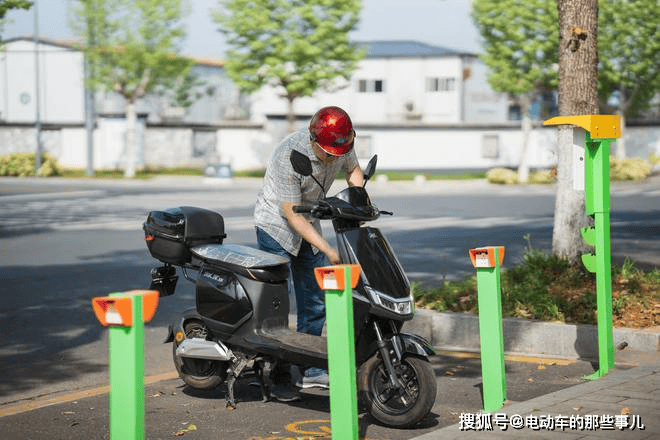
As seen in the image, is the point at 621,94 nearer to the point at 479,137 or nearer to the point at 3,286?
the point at 479,137

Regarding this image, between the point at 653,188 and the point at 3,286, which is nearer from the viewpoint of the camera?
the point at 3,286

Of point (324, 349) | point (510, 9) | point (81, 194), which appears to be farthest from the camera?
point (510, 9)

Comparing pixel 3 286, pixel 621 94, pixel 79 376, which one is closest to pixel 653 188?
pixel 621 94

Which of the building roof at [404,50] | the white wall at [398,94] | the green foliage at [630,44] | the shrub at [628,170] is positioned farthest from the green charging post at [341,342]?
the building roof at [404,50]

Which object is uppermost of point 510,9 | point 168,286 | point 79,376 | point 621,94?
point 510,9

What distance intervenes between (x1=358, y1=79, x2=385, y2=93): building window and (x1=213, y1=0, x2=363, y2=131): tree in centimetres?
2355

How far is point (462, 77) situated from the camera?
2709 inches

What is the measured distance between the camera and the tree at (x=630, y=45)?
153ft

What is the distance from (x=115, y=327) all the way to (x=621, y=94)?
48755mm

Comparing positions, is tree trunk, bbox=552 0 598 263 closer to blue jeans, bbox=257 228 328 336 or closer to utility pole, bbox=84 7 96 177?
blue jeans, bbox=257 228 328 336

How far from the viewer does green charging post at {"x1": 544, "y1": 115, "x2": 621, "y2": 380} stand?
21.2ft

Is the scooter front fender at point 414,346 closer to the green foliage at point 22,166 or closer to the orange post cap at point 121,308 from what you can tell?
the orange post cap at point 121,308

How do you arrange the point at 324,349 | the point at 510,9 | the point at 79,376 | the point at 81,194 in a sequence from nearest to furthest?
the point at 324,349
the point at 79,376
the point at 81,194
the point at 510,9

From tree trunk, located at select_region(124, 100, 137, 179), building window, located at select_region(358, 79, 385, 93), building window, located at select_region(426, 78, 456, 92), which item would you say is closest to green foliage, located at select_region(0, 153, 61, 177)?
tree trunk, located at select_region(124, 100, 137, 179)
